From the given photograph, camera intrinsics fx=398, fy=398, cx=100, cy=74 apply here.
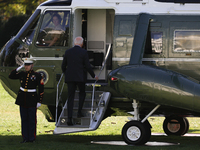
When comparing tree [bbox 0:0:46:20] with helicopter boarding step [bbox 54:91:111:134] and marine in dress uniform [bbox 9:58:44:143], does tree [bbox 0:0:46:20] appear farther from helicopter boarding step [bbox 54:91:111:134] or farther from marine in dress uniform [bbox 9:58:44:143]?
marine in dress uniform [bbox 9:58:44:143]

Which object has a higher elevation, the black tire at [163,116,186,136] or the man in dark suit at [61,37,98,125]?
the man in dark suit at [61,37,98,125]

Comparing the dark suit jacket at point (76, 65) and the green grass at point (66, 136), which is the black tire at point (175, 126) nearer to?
the green grass at point (66, 136)

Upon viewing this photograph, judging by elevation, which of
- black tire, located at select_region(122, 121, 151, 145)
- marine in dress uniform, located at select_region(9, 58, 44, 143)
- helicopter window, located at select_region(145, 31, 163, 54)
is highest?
helicopter window, located at select_region(145, 31, 163, 54)

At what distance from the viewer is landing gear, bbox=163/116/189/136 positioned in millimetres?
10797

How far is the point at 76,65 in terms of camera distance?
27.1ft

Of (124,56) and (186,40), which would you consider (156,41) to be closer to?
(186,40)

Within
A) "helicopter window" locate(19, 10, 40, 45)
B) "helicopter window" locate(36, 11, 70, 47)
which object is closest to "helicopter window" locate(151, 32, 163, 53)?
"helicopter window" locate(36, 11, 70, 47)

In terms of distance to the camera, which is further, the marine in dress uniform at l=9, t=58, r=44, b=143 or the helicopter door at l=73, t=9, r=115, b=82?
the helicopter door at l=73, t=9, r=115, b=82

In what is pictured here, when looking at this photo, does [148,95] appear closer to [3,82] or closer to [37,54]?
[37,54]

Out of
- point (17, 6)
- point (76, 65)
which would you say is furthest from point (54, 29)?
point (17, 6)

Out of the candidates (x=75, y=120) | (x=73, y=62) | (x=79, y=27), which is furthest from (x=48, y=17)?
(x=75, y=120)

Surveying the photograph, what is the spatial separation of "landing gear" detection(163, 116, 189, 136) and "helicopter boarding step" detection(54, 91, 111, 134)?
2625mm

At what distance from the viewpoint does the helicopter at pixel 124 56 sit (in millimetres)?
8117

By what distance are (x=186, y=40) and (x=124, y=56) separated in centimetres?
144
